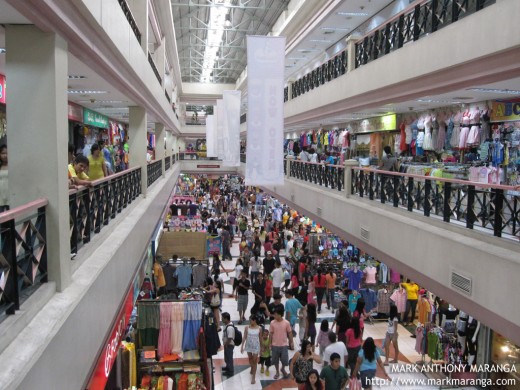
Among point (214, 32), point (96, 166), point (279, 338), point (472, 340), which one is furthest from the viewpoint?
point (214, 32)

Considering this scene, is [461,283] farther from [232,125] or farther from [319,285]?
[232,125]

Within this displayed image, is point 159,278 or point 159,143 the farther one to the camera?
point 159,143

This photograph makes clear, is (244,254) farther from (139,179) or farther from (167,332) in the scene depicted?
(167,332)

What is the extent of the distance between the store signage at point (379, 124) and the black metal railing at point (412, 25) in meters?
3.33

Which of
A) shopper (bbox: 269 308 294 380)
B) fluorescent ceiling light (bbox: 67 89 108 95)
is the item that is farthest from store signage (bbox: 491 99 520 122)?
fluorescent ceiling light (bbox: 67 89 108 95)

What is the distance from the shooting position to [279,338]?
9.71 m

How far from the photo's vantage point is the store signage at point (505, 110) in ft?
31.6

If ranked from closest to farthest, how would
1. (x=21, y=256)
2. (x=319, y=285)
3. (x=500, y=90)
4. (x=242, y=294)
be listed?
1. (x=21, y=256)
2. (x=500, y=90)
3. (x=242, y=294)
4. (x=319, y=285)

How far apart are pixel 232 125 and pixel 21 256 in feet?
45.6

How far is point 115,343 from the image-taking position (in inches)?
268

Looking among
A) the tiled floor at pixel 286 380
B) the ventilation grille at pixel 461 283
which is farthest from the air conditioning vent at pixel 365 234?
the ventilation grille at pixel 461 283

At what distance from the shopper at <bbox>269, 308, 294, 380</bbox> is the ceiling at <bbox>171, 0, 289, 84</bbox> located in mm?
13633

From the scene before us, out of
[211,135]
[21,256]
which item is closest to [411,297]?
[21,256]

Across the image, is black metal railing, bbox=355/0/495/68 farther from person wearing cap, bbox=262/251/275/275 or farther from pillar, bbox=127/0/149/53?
person wearing cap, bbox=262/251/275/275
